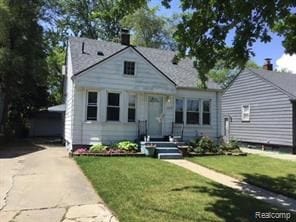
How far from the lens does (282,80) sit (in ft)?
85.0

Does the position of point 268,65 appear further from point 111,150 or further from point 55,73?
point 55,73

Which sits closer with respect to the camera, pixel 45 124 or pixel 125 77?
pixel 125 77

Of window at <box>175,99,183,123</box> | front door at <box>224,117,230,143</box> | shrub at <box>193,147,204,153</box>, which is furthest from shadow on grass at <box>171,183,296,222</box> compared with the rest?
front door at <box>224,117,230,143</box>

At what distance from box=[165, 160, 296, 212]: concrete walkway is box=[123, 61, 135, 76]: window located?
6.87 meters

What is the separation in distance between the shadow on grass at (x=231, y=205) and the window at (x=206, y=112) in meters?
11.5

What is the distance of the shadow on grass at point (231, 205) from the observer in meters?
7.27

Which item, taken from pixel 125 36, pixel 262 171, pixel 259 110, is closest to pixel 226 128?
pixel 259 110

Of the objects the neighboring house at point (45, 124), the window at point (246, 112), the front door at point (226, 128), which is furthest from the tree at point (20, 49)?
the window at point (246, 112)

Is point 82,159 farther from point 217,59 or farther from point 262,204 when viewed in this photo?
point 262,204

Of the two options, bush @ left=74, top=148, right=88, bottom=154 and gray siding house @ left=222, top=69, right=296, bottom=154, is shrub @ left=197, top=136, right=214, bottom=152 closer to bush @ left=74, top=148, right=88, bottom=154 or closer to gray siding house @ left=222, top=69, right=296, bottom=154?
bush @ left=74, top=148, right=88, bottom=154

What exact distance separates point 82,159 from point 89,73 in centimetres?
499

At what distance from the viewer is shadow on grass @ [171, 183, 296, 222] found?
7.27 m

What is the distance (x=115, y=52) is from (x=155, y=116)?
13.2 ft

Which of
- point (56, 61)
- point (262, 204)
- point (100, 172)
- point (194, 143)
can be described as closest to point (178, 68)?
point (194, 143)
